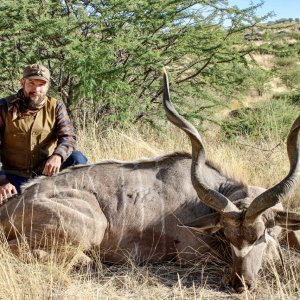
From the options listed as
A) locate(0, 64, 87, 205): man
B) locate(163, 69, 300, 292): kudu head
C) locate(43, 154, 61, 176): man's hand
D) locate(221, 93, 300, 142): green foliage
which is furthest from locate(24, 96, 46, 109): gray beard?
locate(221, 93, 300, 142): green foliage

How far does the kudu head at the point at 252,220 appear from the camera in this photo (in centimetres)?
328

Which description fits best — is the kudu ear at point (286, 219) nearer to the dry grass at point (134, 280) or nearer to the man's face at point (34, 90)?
the dry grass at point (134, 280)

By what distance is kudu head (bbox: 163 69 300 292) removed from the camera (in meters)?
3.28

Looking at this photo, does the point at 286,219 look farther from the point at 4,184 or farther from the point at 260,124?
the point at 260,124

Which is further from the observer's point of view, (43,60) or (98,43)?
(43,60)

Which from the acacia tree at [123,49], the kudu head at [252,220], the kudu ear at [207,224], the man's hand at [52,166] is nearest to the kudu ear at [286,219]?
the kudu head at [252,220]

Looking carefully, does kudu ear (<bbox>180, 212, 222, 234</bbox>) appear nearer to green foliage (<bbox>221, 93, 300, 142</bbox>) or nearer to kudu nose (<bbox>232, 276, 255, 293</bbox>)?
kudu nose (<bbox>232, 276, 255, 293</bbox>)

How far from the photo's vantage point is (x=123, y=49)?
23.6ft

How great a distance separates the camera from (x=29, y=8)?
661 centimetres

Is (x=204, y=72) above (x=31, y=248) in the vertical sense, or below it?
above

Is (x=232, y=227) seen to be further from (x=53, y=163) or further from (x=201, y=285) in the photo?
(x=53, y=163)

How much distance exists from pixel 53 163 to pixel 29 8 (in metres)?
3.06

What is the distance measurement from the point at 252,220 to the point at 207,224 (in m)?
0.39

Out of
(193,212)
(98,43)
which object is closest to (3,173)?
(193,212)
